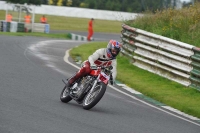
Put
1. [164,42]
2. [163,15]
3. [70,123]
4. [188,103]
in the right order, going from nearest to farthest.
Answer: [70,123] < [188,103] < [164,42] < [163,15]

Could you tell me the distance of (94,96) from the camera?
40.7 ft

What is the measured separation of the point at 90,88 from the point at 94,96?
0.98 feet

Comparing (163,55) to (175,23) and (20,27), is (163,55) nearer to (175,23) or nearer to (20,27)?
(175,23)

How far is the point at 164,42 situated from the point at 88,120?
8.42m

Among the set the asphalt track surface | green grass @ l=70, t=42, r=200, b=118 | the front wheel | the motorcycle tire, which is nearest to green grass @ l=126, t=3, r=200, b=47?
green grass @ l=70, t=42, r=200, b=118

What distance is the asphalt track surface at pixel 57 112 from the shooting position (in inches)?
393

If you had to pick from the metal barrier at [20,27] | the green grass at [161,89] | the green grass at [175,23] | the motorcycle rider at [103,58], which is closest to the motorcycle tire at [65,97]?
the motorcycle rider at [103,58]

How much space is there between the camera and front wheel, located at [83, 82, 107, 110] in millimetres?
12133

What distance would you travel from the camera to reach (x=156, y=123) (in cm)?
1178

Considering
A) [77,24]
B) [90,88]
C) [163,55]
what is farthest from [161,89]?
[77,24]

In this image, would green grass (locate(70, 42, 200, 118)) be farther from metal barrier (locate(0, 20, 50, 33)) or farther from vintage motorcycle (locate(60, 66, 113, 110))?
metal barrier (locate(0, 20, 50, 33))

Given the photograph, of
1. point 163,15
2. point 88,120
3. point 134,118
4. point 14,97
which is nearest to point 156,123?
point 134,118

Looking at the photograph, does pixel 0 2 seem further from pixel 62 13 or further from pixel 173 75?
pixel 173 75

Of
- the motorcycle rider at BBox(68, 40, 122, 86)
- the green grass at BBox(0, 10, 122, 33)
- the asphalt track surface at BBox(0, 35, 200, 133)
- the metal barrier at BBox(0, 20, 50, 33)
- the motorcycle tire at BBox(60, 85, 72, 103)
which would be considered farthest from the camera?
the green grass at BBox(0, 10, 122, 33)
